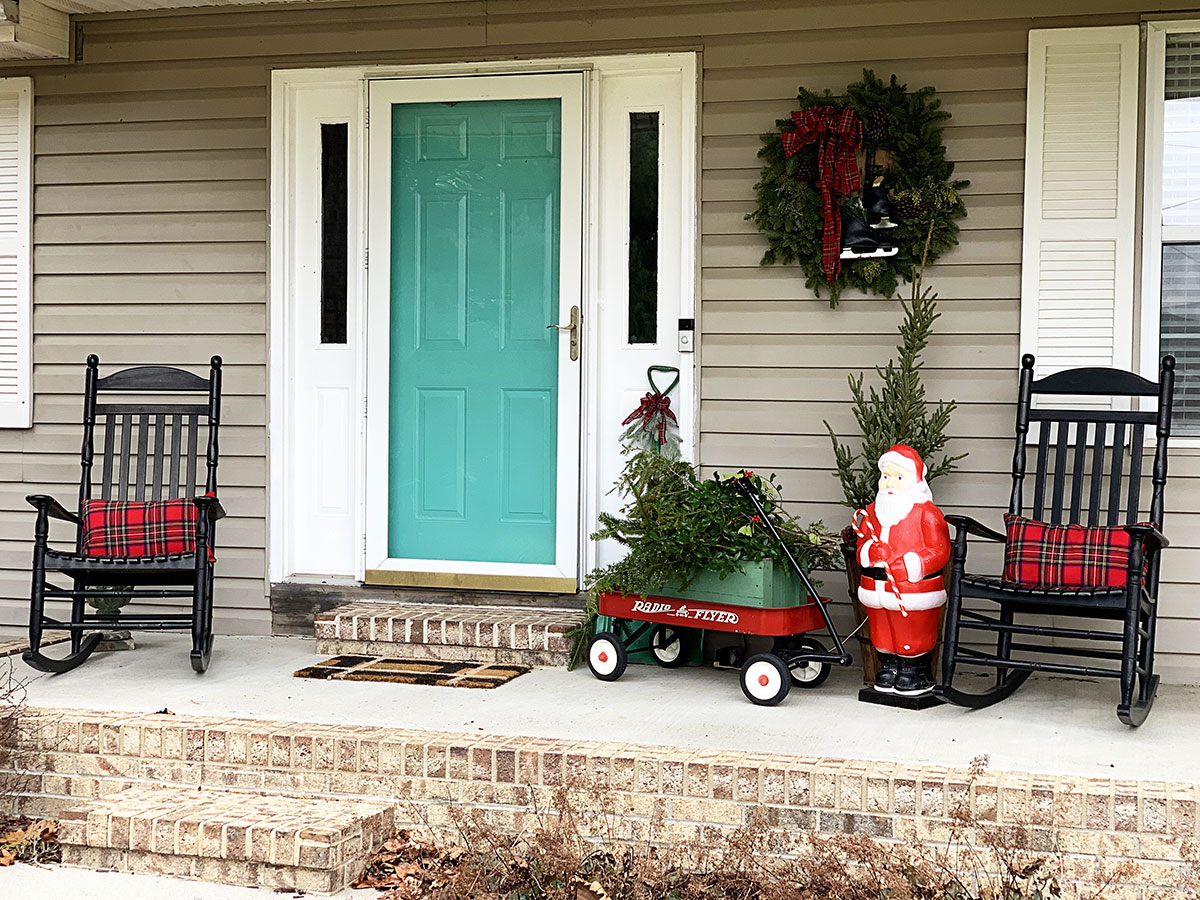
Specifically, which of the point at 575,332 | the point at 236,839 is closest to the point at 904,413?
the point at 575,332

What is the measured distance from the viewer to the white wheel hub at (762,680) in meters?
3.79

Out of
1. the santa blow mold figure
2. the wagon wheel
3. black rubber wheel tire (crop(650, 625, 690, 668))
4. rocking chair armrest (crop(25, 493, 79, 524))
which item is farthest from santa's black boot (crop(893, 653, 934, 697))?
rocking chair armrest (crop(25, 493, 79, 524))

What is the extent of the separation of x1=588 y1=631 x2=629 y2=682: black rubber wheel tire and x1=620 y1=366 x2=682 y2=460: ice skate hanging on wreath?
76 cm

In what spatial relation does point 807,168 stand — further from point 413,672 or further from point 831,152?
point 413,672

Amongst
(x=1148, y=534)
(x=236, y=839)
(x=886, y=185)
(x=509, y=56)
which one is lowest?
(x=236, y=839)

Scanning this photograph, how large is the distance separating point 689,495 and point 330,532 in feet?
5.21

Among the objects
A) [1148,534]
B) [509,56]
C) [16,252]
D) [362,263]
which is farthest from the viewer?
[16,252]

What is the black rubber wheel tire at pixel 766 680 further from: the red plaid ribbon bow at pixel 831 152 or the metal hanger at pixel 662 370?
the red plaid ribbon bow at pixel 831 152

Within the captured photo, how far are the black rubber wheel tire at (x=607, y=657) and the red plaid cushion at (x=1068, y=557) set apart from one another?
1206 mm

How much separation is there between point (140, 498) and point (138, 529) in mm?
418

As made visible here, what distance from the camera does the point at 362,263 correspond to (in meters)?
4.83

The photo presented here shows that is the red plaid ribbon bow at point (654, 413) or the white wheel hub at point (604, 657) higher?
the red plaid ribbon bow at point (654, 413)

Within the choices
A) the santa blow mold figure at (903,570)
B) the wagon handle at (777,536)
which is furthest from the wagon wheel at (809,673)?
the santa blow mold figure at (903,570)

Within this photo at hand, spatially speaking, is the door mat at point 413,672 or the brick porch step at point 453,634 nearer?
the door mat at point 413,672
